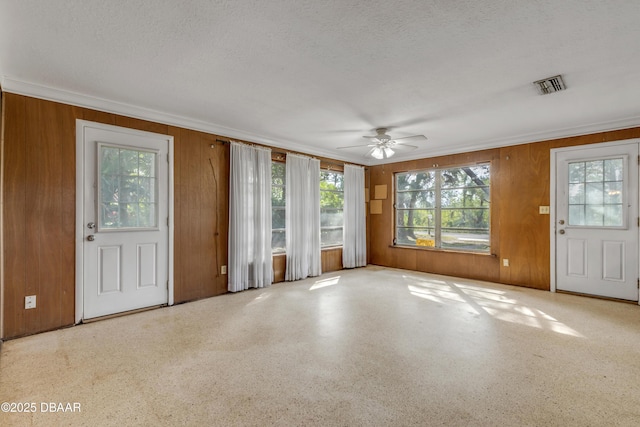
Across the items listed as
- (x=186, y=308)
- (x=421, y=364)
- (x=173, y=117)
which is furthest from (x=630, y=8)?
(x=186, y=308)

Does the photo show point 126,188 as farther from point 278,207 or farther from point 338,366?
point 338,366

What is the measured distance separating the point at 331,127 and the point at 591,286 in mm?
4477

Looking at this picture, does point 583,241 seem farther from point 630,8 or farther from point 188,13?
point 188,13

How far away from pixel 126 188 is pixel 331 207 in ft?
12.2

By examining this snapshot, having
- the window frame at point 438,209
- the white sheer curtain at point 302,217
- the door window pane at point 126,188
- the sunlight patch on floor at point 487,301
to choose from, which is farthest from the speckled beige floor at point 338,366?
the window frame at point 438,209

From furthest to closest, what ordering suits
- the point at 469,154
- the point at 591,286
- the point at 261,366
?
the point at 469,154 < the point at 591,286 < the point at 261,366

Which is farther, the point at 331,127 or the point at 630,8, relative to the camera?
the point at 331,127

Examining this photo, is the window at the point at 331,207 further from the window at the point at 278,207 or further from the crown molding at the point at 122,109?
the crown molding at the point at 122,109

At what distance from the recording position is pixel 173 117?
3.89 metres

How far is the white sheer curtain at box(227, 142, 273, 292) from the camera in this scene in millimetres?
4449

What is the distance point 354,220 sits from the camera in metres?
6.42

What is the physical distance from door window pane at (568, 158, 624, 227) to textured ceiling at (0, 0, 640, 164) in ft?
1.92

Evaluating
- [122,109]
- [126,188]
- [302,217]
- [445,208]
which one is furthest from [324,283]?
[122,109]

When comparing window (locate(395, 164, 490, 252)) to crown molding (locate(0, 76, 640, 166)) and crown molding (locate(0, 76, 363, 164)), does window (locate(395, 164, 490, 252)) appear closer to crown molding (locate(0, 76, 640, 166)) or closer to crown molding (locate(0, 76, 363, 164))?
crown molding (locate(0, 76, 640, 166))
